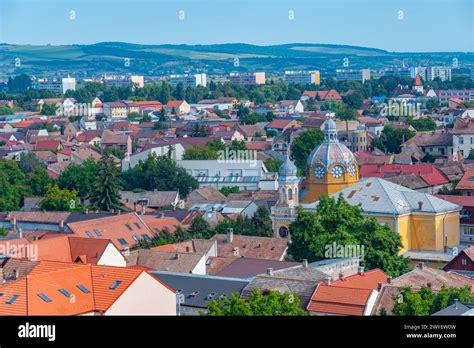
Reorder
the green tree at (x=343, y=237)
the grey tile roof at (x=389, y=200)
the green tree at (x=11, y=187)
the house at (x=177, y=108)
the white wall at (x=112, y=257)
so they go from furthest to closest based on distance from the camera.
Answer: the house at (x=177, y=108) → the green tree at (x=11, y=187) → the grey tile roof at (x=389, y=200) → the green tree at (x=343, y=237) → the white wall at (x=112, y=257)

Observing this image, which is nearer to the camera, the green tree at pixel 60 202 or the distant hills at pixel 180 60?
the green tree at pixel 60 202

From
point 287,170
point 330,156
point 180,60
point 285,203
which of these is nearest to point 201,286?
point 285,203

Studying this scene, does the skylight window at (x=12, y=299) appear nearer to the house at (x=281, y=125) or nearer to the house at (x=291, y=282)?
the house at (x=291, y=282)

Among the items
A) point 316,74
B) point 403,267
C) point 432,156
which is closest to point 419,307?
point 403,267


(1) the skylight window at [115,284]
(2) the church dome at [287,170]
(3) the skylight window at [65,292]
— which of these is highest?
(1) the skylight window at [115,284]

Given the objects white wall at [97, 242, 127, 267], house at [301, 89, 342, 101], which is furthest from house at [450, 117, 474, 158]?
house at [301, 89, 342, 101]

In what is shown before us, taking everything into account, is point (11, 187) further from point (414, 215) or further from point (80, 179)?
point (414, 215)

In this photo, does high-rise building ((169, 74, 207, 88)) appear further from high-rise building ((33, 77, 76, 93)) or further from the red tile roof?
the red tile roof

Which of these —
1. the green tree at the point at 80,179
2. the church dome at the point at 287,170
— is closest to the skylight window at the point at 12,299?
the church dome at the point at 287,170
